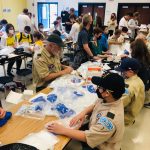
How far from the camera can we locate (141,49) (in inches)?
109

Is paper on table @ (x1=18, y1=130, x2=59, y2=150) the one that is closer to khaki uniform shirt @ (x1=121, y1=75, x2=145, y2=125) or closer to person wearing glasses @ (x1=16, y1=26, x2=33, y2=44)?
khaki uniform shirt @ (x1=121, y1=75, x2=145, y2=125)

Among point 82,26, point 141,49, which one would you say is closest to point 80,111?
point 141,49

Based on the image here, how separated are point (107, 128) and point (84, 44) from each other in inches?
94.8

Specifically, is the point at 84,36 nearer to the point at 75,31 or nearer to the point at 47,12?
the point at 75,31

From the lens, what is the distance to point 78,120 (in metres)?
1.53

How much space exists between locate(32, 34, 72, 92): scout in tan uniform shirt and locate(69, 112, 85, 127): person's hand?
92 cm

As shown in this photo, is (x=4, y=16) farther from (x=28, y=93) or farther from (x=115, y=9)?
(x=28, y=93)

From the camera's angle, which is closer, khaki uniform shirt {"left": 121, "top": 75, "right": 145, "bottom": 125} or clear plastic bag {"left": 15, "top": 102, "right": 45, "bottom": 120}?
clear plastic bag {"left": 15, "top": 102, "right": 45, "bottom": 120}

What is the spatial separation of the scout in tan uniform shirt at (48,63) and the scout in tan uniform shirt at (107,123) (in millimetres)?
1031

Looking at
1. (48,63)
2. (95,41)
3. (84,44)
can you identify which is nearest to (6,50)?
(84,44)

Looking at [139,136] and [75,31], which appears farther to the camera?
[75,31]

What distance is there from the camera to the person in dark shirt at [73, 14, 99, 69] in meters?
3.47

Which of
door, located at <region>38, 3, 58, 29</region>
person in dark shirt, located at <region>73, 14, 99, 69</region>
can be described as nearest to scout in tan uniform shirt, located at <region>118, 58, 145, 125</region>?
person in dark shirt, located at <region>73, 14, 99, 69</region>

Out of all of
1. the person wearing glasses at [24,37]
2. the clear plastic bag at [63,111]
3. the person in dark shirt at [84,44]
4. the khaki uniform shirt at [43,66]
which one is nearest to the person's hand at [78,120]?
the clear plastic bag at [63,111]
